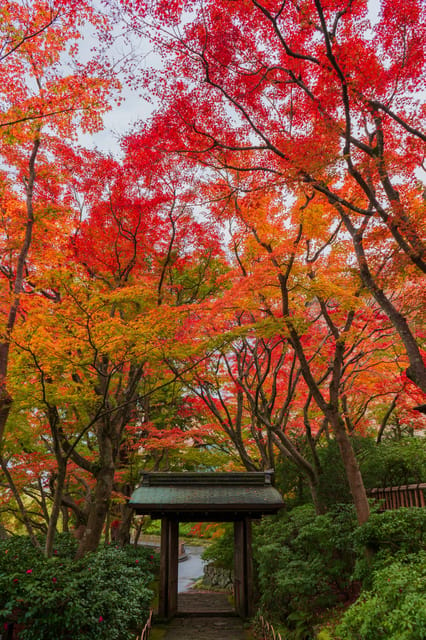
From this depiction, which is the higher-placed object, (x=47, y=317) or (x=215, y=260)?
(x=215, y=260)

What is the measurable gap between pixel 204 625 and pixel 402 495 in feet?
18.8

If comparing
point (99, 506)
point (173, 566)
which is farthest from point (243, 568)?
point (99, 506)

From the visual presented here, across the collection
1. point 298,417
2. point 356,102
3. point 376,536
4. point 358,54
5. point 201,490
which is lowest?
point 376,536

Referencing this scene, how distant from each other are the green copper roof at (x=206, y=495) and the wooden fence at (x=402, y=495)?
2160mm

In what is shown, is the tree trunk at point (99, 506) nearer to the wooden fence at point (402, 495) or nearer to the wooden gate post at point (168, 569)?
the wooden gate post at point (168, 569)

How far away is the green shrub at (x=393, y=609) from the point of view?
13.5ft

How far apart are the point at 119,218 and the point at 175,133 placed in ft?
10.2

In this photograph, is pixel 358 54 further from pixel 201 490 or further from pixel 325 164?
pixel 201 490

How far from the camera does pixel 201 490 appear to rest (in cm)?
1087

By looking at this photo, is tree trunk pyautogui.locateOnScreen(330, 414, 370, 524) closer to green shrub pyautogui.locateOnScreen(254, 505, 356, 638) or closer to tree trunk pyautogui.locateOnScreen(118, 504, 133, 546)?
green shrub pyautogui.locateOnScreen(254, 505, 356, 638)

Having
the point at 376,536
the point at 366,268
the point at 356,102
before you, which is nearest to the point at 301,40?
the point at 356,102

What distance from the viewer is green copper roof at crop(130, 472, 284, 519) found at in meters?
9.99

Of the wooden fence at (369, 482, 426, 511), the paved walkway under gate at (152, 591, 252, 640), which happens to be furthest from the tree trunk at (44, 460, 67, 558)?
the wooden fence at (369, 482, 426, 511)

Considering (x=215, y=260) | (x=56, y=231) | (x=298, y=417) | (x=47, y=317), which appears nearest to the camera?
(x=47, y=317)
